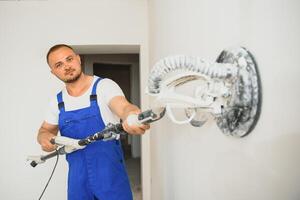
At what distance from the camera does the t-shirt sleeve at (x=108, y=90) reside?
3.98ft

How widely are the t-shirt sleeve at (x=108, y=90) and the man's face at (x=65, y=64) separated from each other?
130 mm

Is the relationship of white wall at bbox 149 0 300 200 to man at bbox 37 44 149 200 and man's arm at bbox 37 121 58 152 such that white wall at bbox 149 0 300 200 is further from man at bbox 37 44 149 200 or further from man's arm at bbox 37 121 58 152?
man's arm at bbox 37 121 58 152

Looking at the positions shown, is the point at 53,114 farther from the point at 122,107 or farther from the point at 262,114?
the point at 262,114

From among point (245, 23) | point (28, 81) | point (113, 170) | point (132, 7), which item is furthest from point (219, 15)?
point (28, 81)

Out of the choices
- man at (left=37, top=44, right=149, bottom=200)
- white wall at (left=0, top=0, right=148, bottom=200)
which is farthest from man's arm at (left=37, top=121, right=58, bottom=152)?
white wall at (left=0, top=0, right=148, bottom=200)

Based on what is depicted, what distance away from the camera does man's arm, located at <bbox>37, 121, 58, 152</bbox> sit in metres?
1.30

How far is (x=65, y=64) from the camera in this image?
4.01ft

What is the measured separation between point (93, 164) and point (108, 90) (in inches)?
14.6

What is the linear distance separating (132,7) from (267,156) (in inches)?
82.8

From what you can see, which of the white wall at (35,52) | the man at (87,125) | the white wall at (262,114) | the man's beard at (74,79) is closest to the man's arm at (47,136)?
the man at (87,125)

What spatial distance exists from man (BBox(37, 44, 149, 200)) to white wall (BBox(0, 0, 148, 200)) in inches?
41.6

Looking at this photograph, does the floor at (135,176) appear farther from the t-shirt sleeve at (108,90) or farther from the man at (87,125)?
the t-shirt sleeve at (108,90)

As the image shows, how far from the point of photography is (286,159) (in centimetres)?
37

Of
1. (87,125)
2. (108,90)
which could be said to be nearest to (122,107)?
(108,90)
